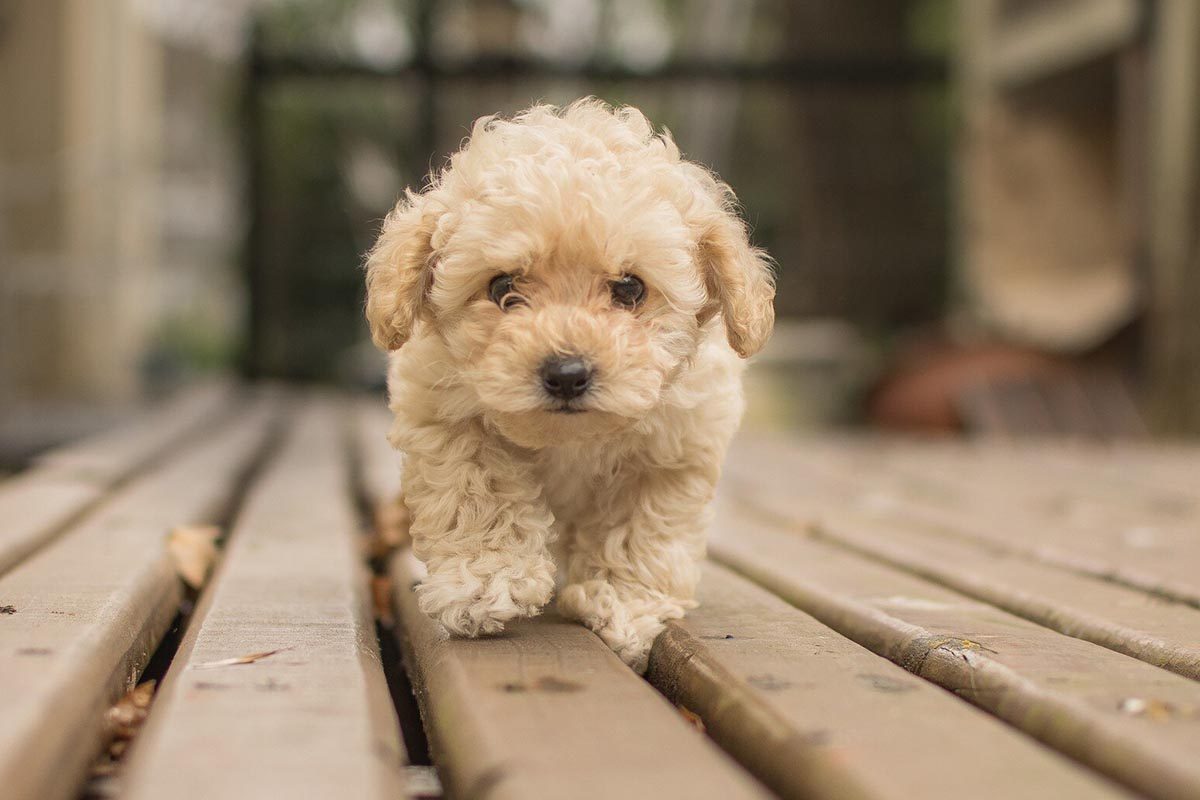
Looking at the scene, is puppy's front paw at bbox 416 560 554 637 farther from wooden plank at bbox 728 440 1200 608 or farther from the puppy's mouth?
wooden plank at bbox 728 440 1200 608

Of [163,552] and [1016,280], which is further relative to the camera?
[1016,280]

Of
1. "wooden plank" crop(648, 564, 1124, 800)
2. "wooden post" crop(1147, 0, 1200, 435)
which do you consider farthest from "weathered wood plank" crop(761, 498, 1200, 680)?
"wooden post" crop(1147, 0, 1200, 435)

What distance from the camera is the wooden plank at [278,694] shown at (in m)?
1.59

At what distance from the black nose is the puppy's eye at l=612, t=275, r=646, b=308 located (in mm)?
218

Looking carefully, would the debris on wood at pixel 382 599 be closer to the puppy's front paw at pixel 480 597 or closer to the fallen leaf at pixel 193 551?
the fallen leaf at pixel 193 551

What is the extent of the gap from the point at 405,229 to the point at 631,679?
1041 millimetres

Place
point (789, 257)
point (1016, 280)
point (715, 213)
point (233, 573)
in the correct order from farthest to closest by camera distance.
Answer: point (789, 257), point (1016, 280), point (233, 573), point (715, 213)

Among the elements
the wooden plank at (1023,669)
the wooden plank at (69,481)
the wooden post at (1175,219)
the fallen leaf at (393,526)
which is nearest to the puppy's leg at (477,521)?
the wooden plank at (1023,669)

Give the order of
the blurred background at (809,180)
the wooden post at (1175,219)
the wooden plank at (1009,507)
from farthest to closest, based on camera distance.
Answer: the blurred background at (809,180) → the wooden post at (1175,219) → the wooden plank at (1009,507)

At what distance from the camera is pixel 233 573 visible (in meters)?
2.96

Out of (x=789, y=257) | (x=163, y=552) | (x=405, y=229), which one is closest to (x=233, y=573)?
(x=163, y=552)

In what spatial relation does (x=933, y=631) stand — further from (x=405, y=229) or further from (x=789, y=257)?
(x=789, y=257)

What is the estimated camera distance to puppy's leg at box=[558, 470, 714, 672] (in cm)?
259

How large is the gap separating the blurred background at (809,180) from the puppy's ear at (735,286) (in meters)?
5.57
